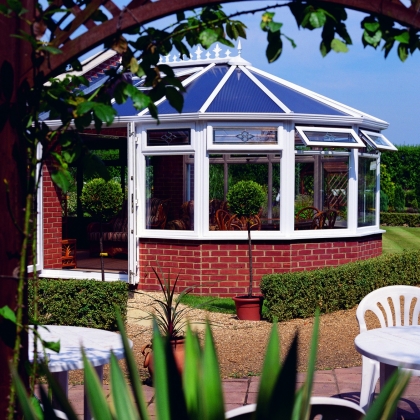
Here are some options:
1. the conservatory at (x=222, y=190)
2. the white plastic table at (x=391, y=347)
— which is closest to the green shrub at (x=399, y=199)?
the conservatory at (x=222, y=190)

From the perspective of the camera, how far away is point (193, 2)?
8.23ft

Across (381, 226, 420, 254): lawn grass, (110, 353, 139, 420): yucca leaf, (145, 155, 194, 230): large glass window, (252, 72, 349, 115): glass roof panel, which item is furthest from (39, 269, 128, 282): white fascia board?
(110, 353, 139, 420): yucca leaf

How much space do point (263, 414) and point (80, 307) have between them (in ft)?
22.1

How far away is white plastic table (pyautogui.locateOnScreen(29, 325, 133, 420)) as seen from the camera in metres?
3.46

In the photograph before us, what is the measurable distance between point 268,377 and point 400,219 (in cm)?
2513

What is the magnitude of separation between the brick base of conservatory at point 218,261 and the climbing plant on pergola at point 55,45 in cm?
830

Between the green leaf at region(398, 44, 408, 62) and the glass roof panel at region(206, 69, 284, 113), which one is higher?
the glass roof panel at region(206, 69, 284, 113)

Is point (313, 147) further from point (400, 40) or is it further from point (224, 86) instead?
point (400, 40)

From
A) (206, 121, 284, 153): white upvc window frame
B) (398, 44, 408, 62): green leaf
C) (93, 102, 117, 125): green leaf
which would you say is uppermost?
(206, 121, 284, 153): white upvc window frame

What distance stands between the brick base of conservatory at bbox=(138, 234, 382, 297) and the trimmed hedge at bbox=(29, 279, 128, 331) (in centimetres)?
284

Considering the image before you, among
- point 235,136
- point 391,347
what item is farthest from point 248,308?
point 391,347

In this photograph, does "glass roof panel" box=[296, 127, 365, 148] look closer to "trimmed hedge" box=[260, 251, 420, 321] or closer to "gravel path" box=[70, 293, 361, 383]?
"trimmed hedge" box=[260, 251, 420, 321]

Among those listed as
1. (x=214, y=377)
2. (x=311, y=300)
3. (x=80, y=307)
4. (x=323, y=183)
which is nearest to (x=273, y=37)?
(x=214, y=377)

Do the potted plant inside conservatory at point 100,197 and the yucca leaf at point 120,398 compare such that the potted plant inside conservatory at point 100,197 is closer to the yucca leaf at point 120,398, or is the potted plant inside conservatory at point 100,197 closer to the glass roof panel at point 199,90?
the glass roof panel at point 199,90
